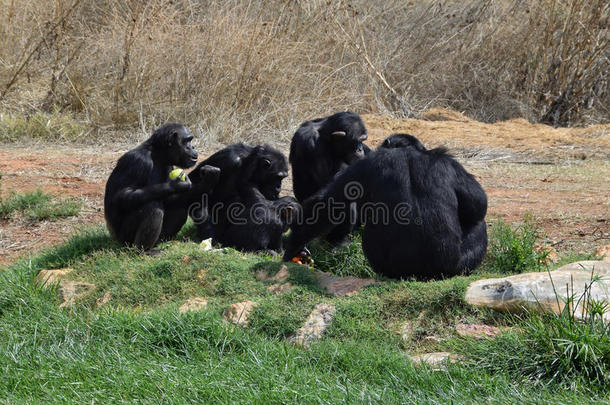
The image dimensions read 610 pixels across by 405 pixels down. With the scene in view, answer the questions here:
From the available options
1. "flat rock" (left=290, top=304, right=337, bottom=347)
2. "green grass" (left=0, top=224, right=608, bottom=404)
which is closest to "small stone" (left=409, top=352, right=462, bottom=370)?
"green grass" (left=0, top=224, right=608, bottom=404)

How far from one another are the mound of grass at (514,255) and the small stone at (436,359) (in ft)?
6.19

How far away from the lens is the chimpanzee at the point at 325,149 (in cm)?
755

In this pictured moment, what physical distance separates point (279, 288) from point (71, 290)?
1.87 meters

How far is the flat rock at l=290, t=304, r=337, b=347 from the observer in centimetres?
501

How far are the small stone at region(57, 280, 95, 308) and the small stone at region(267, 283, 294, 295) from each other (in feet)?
5.31

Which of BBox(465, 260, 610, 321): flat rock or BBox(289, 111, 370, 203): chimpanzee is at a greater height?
BBox(289, 111, 370, 203): chimpanzee

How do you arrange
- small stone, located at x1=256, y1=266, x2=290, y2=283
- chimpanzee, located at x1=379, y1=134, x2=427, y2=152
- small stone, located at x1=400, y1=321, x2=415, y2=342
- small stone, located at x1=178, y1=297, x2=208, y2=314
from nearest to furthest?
small stone, located at x1=400, y1=321, x2=415, y2=342, small stone, located at x1=178, y1=297, x2=208, y2=314, small stone, located at x1=256, y1=266, x2=290, y2=283, chimpanzee, located at x1=379, y1=134, x2=427, y2=152

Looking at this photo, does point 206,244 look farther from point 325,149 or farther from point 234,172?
point 325,149

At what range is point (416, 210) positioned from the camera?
5.66m

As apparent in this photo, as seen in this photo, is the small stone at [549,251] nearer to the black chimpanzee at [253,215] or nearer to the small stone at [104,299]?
the black chimpanzee at [253,215]

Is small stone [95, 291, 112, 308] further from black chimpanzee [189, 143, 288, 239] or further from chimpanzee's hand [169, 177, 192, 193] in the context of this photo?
black chimpanzee [189, 143, 288, 239]

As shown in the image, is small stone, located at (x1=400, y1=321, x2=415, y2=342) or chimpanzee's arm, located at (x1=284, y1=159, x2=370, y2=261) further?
chimpanzee's arm, located at (x1=284, y1=159, x2=370, y2=261)

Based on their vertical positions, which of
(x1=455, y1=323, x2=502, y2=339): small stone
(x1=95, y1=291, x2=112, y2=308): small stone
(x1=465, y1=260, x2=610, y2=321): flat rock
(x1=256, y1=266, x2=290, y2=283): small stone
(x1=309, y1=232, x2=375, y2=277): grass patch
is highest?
(x1=465, y1=260, x2=610, y2=321): flat rock

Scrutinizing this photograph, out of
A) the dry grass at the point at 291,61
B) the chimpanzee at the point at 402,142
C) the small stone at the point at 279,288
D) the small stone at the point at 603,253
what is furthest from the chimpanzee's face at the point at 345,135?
the dry grass at the point at 291,61
